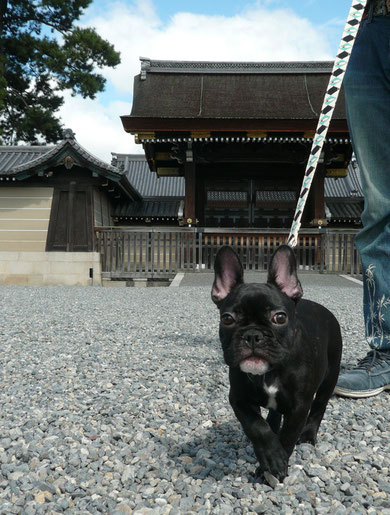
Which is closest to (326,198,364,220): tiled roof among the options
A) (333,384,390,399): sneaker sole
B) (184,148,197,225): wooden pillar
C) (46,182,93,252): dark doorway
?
(184,148,197,225): wooden pillar

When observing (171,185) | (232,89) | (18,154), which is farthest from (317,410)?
(171,185)

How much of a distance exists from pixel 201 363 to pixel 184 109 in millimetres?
11308

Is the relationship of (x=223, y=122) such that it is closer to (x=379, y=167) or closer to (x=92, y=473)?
(x=379, y=167)

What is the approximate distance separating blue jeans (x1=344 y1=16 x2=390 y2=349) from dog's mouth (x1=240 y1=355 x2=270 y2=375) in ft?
4.25

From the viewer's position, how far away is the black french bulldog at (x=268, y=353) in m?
1.21

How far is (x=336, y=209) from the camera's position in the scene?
51.0 feet

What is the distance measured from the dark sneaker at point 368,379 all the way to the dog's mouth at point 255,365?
1.15m

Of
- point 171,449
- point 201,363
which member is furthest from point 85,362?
point 171,449

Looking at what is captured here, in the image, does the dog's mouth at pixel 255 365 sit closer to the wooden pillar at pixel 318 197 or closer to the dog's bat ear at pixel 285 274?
the dog's bat ear at pixel 285 274

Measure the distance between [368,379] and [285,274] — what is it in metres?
1.22

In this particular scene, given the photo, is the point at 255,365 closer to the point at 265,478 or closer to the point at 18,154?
the point at 265,478

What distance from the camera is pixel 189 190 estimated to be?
39.9 feet

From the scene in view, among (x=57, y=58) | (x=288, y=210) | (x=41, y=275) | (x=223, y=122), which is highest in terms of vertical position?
(x=57, y=58)

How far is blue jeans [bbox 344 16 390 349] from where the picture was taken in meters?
2.18
